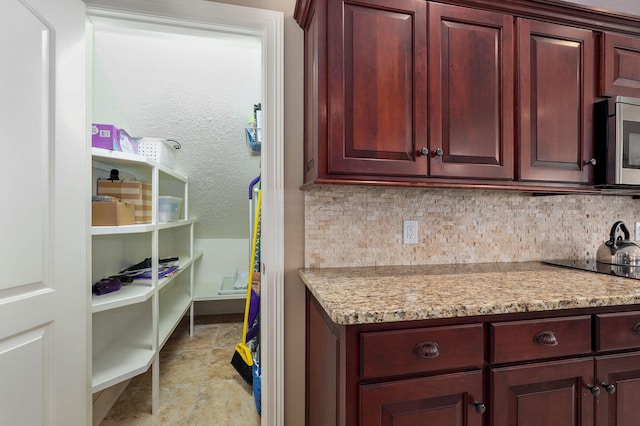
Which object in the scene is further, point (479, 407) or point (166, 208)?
point (166, 208)

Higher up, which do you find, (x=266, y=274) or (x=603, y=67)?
(x=603, y=67)

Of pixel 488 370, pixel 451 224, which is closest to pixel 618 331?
pixel 488 370

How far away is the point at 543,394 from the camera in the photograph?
95 centimetres

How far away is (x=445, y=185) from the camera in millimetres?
1209

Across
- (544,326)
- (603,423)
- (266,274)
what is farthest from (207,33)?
(603,423)

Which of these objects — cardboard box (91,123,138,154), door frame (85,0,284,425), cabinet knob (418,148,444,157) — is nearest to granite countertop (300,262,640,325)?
door frame (85,0,284,425)

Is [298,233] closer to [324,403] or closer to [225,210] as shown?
[324,403]

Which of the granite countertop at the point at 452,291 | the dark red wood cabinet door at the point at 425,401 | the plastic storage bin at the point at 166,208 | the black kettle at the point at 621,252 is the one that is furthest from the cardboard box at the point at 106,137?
the black kettle at the point at 621,252

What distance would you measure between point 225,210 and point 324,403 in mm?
2507

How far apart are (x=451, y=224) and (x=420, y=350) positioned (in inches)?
34.7

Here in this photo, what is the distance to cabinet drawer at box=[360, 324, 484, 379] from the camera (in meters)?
0.82

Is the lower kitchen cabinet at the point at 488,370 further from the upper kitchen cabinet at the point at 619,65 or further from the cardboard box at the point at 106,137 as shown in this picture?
the cardboard box at the point at 106,137

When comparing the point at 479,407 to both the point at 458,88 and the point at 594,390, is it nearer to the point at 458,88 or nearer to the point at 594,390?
the point at 594,390

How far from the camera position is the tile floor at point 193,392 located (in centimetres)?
175
